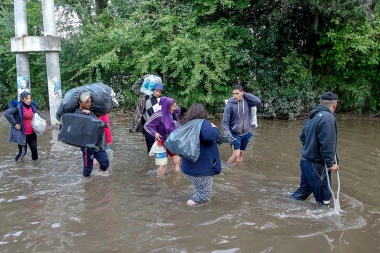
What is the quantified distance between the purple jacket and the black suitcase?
2.99ft

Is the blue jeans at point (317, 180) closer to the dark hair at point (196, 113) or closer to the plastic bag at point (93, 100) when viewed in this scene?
the dark hair at point (196, 113)

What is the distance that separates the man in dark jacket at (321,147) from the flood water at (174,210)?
0.34m

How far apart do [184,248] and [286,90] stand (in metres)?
11.3

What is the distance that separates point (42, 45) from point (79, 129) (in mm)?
8009

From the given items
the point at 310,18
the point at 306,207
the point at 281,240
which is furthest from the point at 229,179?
the point at 310,18

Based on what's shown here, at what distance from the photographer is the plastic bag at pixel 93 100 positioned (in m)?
6.56

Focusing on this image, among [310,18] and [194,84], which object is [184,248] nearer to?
[194,84]

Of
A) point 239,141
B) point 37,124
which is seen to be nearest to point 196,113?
point 239,141

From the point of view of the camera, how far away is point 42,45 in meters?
13.4

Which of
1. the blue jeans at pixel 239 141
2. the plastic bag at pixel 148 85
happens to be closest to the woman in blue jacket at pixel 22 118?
the plastic bag at pixel 148 85

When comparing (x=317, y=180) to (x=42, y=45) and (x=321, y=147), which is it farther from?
(x=42, y=45)

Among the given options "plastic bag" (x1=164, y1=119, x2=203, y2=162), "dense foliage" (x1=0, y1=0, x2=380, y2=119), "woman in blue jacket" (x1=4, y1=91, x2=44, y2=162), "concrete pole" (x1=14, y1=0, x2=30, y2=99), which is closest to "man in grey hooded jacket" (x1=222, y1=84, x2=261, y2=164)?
"plastic bag" (x1=164, y1=119, x2=203, y2=162)

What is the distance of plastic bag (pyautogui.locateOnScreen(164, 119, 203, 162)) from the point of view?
5289 millimetres

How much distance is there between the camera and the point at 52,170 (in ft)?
26.0
